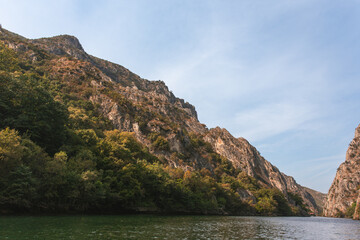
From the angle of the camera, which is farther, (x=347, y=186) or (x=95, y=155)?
(x=347, y=186)

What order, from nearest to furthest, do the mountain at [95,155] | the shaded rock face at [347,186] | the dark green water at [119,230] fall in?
the dark green water at [119,230] → the mountain at [95,155] → the shaded rock face at [347,186]

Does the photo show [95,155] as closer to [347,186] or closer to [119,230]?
[119,230]

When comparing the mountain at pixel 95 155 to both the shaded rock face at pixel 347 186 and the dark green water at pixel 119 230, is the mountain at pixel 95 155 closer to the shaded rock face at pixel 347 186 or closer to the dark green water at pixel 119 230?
the dark green water at pixel 119 230

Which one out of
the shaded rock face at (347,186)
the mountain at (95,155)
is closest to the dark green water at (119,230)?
the mountain at (95,155)

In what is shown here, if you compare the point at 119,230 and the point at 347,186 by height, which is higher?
the point at 347,186

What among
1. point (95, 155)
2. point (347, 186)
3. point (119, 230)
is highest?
point (347, 186)

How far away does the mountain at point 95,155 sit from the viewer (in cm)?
4184

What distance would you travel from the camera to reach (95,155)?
62375 mm

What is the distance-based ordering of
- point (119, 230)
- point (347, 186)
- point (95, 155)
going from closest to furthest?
point (119, 230), point (95, 155), point (347, 186)

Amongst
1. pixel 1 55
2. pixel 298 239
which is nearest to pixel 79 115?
pixel 1 55

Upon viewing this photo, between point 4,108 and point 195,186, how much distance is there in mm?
68726

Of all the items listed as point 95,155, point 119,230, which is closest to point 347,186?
point 95,155

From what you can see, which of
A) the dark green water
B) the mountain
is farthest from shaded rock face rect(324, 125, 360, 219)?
the dark green water

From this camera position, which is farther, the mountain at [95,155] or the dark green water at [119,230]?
the mountain at [95,155]
